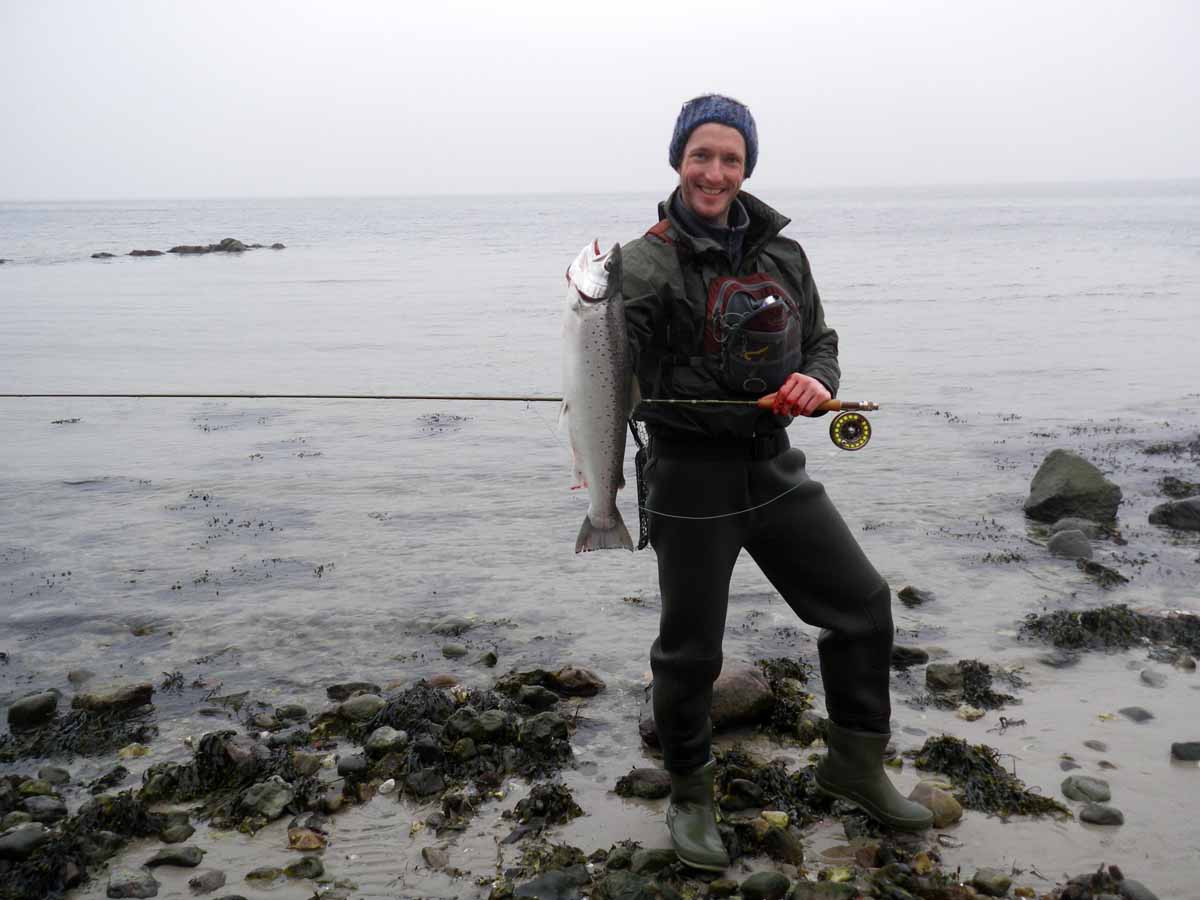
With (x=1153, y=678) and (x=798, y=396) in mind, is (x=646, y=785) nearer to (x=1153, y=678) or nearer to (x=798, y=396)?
(x=798, y=396)

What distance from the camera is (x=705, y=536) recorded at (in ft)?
13.4

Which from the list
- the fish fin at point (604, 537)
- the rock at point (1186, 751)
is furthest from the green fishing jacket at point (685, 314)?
the rock at point (1186, 751)

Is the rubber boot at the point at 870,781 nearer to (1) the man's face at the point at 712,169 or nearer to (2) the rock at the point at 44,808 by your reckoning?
(1) the man's face at the point at 712,169

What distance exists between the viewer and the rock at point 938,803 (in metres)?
4.58

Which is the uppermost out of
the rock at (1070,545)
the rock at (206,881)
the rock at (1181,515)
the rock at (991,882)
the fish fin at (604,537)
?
the fish fin at (604,537)

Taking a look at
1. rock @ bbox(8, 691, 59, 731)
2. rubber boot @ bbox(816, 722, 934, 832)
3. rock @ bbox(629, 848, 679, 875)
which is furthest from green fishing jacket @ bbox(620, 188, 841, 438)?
rock @ bbox(8, 691, 59, 731)

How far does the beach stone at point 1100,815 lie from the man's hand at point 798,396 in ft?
7.65

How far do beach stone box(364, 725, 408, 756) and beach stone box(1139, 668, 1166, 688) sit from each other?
14.1ft

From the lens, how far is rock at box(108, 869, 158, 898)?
13.8 feet

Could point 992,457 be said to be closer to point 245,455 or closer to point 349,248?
point 245,455

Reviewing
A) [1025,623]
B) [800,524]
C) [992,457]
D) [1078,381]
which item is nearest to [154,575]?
[800,524]

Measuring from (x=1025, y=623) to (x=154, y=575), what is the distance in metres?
6.68

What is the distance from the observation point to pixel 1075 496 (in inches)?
360

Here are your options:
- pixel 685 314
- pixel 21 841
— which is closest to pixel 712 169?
pixel 685 314
